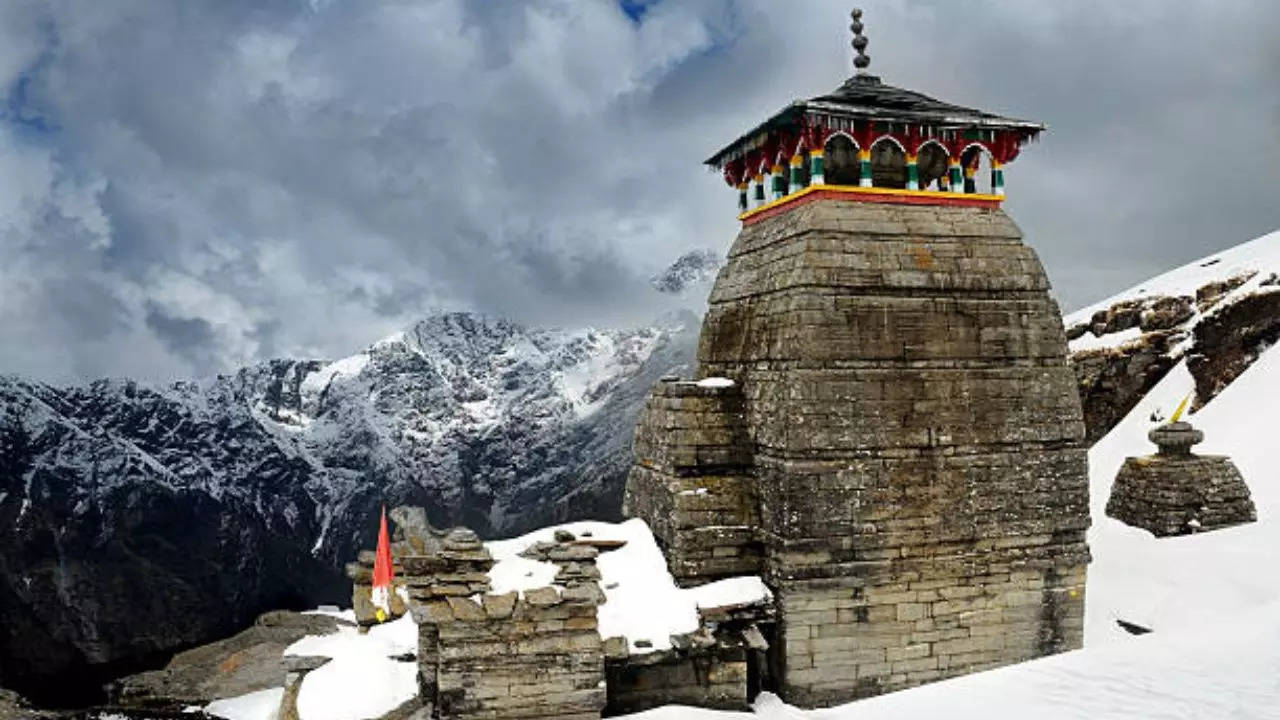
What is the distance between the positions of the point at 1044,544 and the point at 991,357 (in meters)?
2.35

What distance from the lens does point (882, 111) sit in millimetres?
11203

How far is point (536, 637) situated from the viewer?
9.27 metres

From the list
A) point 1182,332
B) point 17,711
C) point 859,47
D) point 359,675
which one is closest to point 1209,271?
point 1182,332

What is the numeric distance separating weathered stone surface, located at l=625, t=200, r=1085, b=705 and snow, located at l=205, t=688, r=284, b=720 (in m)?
8.19

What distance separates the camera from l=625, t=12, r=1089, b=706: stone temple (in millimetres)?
10141

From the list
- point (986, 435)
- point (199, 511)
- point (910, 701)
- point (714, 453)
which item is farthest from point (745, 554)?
point (199, 511)

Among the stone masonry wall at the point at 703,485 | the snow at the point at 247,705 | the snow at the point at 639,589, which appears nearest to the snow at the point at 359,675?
the snow at the point at 639,589

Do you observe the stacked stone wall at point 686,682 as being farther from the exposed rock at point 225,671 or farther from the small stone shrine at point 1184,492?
the small stone shrine at point 1184,492

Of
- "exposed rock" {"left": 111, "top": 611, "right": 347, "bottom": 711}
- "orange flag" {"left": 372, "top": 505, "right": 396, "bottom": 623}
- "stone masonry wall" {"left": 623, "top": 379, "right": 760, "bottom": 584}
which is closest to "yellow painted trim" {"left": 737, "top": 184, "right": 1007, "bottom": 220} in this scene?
"stone masonry wall" {"left": 623, "top": 379, "right": 760, "bottom": 584}

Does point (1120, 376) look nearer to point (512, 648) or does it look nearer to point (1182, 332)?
point (1182, 332)

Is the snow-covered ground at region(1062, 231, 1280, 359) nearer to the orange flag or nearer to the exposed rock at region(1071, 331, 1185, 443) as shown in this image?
the exposed rock at region(1071, 331, 1185, 443)

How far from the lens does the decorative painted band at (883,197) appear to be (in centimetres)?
1122

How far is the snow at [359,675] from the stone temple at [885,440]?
133 inches

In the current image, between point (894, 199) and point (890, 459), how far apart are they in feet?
11.1
